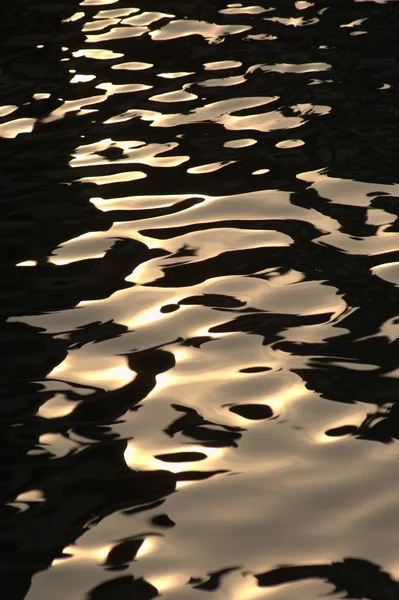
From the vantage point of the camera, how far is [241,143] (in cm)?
354

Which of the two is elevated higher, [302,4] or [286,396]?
[302,4]

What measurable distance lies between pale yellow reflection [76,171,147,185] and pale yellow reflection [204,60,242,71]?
1054 mm

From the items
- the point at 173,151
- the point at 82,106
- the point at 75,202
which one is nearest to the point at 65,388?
the point at 75,202

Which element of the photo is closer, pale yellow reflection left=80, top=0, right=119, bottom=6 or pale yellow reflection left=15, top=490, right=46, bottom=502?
pale yellow reflection left=15, top=490, right=46, bottom=502

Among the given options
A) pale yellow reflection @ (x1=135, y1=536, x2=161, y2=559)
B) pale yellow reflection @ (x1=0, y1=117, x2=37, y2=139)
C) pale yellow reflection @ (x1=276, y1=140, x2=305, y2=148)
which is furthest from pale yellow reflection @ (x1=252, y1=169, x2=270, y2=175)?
pale yellow reflection @ (x1=135, y1=536, x2=161, y2=559)

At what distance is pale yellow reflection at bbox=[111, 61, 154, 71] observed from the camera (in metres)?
4.28

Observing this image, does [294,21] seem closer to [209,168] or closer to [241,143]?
[241,143]

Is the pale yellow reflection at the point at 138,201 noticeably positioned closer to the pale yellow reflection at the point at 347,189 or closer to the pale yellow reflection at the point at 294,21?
the pale yellow reflection at the point at 347,189

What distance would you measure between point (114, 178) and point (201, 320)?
99 centimetres

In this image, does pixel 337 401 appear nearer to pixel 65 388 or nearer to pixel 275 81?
pixel 65 388

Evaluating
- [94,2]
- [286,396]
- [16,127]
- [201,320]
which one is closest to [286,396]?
[286,396]

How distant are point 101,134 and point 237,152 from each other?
1.81ft

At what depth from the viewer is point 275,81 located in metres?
4.03

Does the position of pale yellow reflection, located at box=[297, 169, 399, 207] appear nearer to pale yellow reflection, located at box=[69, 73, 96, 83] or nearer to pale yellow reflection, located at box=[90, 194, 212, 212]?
pale yellow reflection, located at box=[90, 194, 212, 212]
